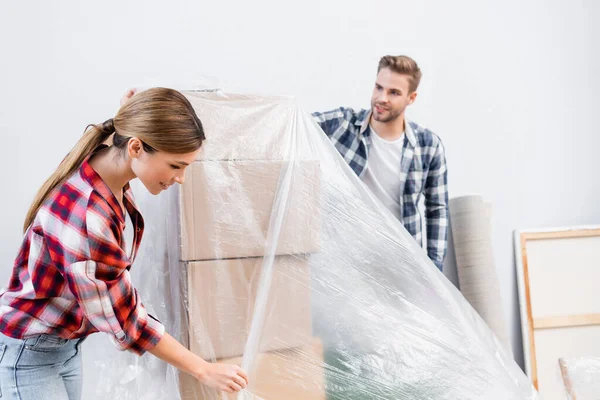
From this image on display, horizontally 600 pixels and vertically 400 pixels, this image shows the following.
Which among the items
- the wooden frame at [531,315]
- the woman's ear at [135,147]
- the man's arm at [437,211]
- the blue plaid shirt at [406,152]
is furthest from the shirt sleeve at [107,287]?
the wooden frame at [531,315]

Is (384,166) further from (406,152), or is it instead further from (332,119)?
(332,119)

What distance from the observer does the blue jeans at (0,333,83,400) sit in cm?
95

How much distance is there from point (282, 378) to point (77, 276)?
0.45m

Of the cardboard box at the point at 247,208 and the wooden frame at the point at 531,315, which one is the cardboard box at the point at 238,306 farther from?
A: the wooden frame at the point at 531,315

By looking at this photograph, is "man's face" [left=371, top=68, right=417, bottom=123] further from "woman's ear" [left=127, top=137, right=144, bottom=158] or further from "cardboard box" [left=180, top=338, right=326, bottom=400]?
"woman's ear" [left=127, top=137, right=144, bottom=158]

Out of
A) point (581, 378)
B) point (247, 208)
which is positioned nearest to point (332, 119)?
point (247, 208)

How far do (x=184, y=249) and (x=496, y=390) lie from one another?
2.17 feet

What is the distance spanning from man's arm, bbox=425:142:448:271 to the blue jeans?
1.25m

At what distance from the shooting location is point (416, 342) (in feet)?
3.96

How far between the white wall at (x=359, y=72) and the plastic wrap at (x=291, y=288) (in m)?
0.30

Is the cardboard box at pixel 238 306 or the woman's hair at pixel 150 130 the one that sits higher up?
the woman's hair at pixel 150 130

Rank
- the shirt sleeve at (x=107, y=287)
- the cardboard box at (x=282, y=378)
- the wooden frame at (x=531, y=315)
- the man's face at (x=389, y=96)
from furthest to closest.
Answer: the wooden frame at (x=531, y=315)
the man's face at (x=389, y=96)
the cardboard box at (x=282, y=378)
the shirt sleeve at (x=107, y=287)

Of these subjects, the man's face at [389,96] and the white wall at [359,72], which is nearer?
the white wall at [359,72]

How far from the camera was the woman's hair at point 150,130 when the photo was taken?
903 mm
